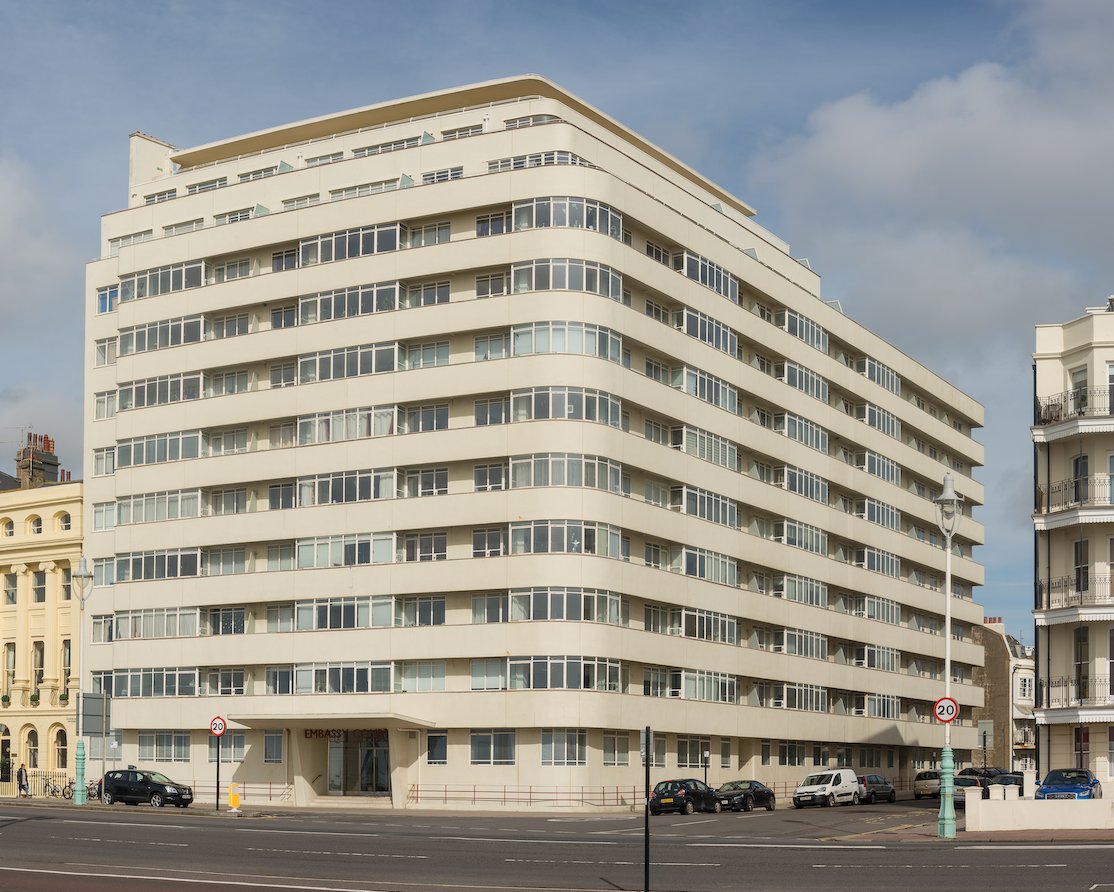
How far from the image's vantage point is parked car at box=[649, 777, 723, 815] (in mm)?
62125

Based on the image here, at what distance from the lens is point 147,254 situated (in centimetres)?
8562

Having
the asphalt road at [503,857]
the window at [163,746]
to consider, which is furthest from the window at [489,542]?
the asphalt road at [503,857]

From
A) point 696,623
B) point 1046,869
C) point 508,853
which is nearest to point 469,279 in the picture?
point 696,623

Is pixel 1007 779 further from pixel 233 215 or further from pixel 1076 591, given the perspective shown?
pixel 233 215

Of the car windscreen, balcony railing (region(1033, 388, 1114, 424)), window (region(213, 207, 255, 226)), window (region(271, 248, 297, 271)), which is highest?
window (region(213, 207, 255, 226))

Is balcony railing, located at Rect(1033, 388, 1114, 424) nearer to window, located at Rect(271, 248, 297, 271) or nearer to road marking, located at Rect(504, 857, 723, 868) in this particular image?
road marking, located at Rect(504, 857, 723, 868)

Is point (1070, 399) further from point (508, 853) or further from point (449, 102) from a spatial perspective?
point (449, 102)

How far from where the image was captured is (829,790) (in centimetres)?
7194

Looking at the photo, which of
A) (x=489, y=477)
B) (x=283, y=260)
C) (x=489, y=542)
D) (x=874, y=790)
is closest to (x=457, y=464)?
(x=489, y=477)

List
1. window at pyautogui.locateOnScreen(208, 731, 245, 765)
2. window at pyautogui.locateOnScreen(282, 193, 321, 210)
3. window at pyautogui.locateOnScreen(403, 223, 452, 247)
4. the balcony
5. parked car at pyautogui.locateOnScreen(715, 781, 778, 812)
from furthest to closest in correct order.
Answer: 1. window at pyautogui.locateOnScreen(282, 193, 321, 210)
2. window at pyautogui.locateOnScreen(208, 731, 245, 765)
3. window at pyautogui.locateOnScreen(403, 223, 452, 247)
4. parked car at pyautogui.locateOnScreen(715, 781, 778, 812)
5. the balcony

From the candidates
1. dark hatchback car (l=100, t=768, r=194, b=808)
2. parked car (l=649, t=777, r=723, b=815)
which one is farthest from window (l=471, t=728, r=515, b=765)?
dark hatchback car (l=100, t=768, r=194, b=808)

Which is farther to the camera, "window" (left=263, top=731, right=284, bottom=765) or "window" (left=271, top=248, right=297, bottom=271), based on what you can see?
"window" (left=271, top=248, right=297, bottom=271)

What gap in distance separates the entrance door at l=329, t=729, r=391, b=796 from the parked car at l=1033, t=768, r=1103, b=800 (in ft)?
112

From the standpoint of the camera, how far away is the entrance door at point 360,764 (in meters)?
73.9
